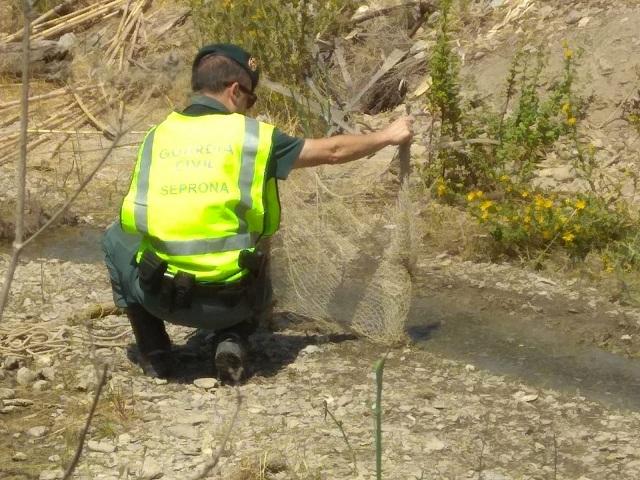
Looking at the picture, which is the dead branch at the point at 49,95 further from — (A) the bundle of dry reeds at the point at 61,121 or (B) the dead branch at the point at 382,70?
(B) the dead branch at the point at 382,70

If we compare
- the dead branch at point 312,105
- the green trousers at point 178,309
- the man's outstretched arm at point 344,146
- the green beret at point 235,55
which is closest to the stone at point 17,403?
the green trousers at point 178,309

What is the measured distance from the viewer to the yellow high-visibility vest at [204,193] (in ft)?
15.5

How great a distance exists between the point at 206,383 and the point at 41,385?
0.70 meters

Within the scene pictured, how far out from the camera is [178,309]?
485 cm

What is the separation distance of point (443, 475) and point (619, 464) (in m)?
0.66

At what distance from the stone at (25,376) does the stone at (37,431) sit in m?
0.46

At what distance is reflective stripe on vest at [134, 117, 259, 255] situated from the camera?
477 centimetres

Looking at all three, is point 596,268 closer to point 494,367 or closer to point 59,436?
point 494,367

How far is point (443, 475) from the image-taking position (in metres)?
4.24

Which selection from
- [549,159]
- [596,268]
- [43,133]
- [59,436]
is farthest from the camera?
[43,133]

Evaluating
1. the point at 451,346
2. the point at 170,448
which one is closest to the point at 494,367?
the point at 451,346

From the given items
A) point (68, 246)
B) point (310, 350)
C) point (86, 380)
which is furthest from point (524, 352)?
point (68, 246)

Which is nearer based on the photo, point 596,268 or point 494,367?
point 494,367

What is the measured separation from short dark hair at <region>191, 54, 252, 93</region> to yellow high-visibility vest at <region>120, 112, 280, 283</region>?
0.54ft
